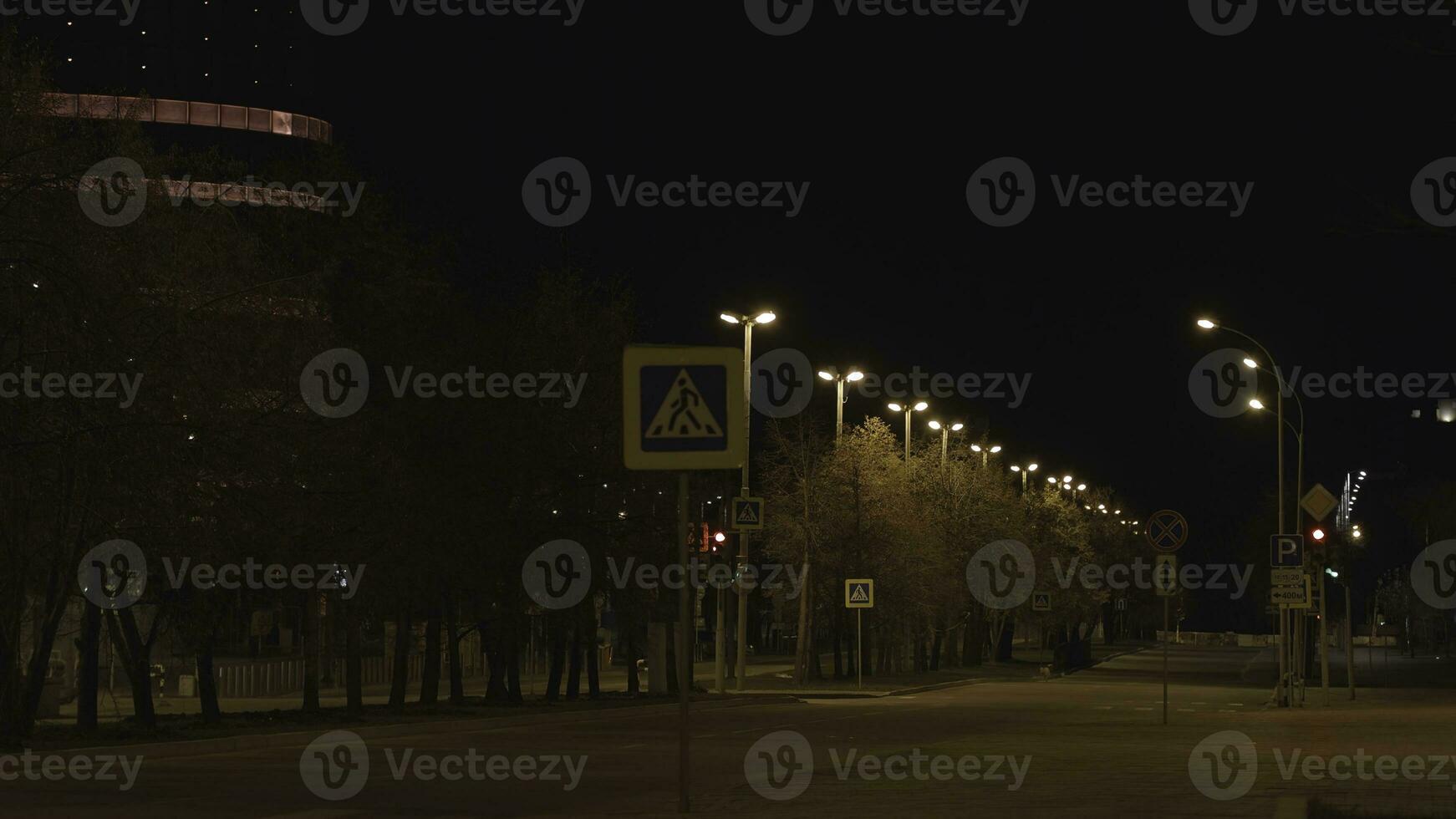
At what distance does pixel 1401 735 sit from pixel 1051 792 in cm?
1162

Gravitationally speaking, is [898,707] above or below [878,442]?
below

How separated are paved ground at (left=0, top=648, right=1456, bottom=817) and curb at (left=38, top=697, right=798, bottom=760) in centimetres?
26

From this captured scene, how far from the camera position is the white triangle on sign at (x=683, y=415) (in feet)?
40.1

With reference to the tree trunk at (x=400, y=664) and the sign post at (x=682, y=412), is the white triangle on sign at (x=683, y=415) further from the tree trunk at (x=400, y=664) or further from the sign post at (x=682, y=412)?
the tree trunk at (x=400, y=664)

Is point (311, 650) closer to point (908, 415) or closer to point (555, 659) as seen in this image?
point (555, 659)

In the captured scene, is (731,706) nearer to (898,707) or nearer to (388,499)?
(898,707)

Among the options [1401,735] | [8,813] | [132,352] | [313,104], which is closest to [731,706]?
[1401,735]

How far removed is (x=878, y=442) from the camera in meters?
61.7

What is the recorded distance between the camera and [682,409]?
12.3 m

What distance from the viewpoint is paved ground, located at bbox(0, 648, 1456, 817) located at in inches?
614

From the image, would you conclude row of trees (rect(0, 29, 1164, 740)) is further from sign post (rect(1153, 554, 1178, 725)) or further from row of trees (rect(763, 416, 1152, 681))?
sign post (rect(1153, 554, 1178, 725))

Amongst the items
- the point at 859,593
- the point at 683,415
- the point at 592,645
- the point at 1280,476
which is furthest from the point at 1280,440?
the point at 683,415

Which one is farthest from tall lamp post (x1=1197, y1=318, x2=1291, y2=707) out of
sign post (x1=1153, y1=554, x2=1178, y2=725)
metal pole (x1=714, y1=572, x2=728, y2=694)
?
metal pole (x1=714, y1=572, x2=728, y2=694)

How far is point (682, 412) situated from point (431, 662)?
26.6 metres
